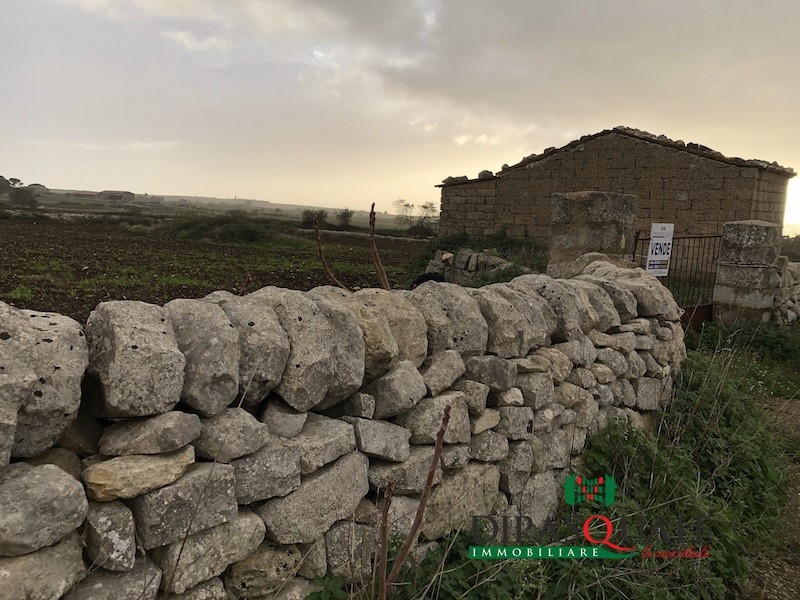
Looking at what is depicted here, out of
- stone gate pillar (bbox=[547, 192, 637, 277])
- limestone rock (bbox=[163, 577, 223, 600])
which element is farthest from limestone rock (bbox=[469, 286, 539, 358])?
stone gate pillar (bbox=[547, 192, 637, 277])

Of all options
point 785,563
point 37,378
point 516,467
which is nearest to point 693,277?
point 785,563

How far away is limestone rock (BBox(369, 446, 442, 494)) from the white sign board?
8089mm

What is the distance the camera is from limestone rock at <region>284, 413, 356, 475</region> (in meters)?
2.21

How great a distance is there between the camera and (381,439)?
2.50 metres

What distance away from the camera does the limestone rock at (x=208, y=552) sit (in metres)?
1.86

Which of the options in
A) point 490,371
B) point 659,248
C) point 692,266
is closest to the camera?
point 490,371

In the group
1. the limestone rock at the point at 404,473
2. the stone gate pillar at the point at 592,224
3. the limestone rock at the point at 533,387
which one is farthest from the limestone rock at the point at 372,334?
the stone gate pillar at the point at 592,224

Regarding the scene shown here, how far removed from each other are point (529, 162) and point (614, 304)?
12226 mm

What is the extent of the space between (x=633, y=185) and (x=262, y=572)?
14693 mm

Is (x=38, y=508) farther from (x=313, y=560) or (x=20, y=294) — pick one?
(x=20, y=294)

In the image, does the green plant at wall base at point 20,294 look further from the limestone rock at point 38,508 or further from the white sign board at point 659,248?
the white sign board at point 659,248

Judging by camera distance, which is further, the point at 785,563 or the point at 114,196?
the point at 114,196

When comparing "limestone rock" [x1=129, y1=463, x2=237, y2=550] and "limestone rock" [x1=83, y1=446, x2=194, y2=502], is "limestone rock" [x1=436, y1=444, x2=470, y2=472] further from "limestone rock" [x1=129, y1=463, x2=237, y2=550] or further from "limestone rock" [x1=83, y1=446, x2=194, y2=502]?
"limestone rock" [x1=83, y1=446, x2=194, y2=502]

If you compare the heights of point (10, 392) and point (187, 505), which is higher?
point (10, 392)
